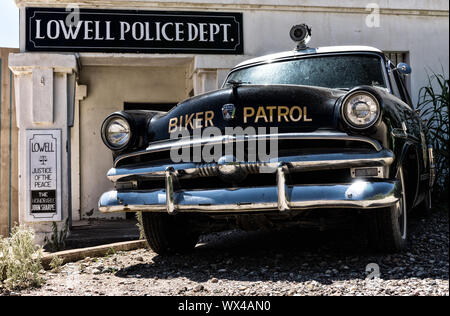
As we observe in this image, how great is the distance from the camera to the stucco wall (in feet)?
25.3

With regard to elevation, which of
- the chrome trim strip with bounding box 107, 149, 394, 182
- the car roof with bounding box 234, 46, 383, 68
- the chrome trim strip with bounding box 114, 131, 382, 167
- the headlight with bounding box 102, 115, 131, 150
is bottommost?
the chrome trim strip with bounding box 107, 149, 394, 182

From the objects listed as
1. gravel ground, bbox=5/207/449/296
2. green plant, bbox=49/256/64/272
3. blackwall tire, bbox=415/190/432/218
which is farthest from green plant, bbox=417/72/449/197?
green plant, bbox=49/256/64/272

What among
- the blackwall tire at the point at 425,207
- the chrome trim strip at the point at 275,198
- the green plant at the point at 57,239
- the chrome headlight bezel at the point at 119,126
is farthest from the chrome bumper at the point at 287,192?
the green plant at the point at 57,239

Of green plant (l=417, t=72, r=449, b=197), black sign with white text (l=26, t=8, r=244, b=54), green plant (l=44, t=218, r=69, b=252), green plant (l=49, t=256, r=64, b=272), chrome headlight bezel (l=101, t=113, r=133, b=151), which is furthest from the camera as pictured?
black sign with white text (l=26, t=8, r=244, b=54)

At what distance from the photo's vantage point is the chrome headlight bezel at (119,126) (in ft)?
10.8

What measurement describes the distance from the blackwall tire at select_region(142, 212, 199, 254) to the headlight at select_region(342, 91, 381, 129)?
1.40 meters

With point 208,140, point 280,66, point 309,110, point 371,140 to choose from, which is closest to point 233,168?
point 208,140

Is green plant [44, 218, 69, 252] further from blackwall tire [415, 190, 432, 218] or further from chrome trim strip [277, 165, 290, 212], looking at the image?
blackwall tire [415, 190, 432, 218]

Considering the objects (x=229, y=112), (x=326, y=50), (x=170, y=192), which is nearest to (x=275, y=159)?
(x=229, y=112)

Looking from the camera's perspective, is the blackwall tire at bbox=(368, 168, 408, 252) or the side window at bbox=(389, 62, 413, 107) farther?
the side window at bbox=(389, 62, 413, 107)

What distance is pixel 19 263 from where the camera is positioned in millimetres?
3055

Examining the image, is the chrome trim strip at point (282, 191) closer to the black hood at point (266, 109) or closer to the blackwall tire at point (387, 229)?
the black hood at point (266, 109)
